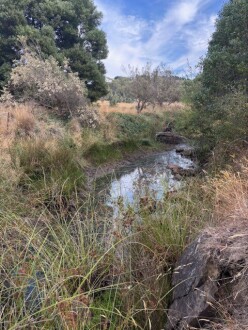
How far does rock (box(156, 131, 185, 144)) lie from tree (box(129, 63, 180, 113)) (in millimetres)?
4163

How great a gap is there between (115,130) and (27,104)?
391cm

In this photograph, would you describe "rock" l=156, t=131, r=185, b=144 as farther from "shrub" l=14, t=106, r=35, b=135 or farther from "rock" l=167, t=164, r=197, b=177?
"shrub" l=14, t=106, r=35, b=135

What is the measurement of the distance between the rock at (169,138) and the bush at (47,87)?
530 centimetres

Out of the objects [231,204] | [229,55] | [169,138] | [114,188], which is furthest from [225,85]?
[169,138]

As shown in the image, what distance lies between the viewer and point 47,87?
1181 centimetres

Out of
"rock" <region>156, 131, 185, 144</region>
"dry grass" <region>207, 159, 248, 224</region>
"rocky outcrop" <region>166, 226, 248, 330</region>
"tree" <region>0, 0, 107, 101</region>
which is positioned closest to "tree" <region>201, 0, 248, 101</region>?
"dry grass" <region>207, 159, 248, 224</region>

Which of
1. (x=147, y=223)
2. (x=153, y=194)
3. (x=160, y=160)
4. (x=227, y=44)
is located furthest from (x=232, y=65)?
(x=147, y=223)

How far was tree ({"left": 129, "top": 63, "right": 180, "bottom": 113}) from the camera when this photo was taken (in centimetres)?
2164

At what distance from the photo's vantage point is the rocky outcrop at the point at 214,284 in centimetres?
201

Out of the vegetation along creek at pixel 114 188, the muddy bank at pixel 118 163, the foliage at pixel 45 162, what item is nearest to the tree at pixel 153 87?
the vegetation along creek at pixel 114 188

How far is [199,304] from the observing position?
2.20 meters

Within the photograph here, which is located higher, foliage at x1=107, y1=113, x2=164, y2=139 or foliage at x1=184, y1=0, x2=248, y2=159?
foliage at x1=184, y1=0, x2=248, y2=159

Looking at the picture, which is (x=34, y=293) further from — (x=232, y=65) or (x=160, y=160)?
(x=160, y=160)

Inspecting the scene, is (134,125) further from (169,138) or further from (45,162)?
(45,162)
